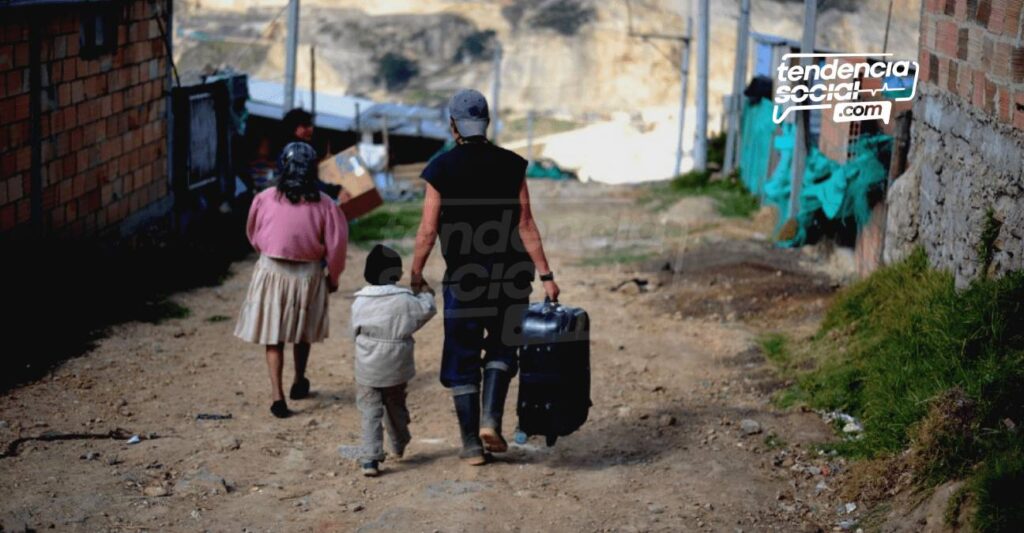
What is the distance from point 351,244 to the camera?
1361cm

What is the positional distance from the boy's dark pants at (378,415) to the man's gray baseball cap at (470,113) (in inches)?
49.6

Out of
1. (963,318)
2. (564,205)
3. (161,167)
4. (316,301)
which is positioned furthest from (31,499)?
(564,205)

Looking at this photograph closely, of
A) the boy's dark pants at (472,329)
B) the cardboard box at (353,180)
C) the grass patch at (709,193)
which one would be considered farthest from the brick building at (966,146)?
the grass patch at (709,193)

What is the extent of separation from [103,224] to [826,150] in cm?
645

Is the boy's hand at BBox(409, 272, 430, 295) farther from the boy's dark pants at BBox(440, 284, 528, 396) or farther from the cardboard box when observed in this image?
the cardboard box

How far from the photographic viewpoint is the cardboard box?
12.5 m

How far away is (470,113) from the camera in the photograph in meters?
5.61

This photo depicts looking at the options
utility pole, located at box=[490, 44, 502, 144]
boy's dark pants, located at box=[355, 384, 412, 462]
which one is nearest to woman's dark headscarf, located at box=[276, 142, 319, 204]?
boy's dark pants, located at box=[355, 384, 412, 462]

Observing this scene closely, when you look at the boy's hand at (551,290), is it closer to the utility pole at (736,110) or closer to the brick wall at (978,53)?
the brick wall at (978,53)

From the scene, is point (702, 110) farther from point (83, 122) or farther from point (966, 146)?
point (966, 146)

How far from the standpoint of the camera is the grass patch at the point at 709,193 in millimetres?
15820

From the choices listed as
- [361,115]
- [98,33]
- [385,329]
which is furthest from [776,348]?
[361,115]

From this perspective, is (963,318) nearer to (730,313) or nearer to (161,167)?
(730,313)

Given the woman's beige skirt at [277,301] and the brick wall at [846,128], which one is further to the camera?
the brick wall at [846,128]
